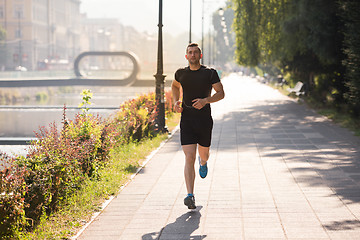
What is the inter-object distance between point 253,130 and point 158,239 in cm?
1160

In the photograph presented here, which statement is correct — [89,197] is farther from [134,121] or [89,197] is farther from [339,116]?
[339,116]

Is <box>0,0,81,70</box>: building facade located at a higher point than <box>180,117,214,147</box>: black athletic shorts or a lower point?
higher

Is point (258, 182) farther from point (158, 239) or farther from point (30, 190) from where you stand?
point (30, 190)

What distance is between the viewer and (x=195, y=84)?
6.98m

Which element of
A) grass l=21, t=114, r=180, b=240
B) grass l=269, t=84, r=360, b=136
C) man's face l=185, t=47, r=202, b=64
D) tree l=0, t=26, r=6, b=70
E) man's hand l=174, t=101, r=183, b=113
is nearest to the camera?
grass l=21, t=114, r=180, b=240

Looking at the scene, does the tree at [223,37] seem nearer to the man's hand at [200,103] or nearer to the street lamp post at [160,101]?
the street lamp post at [160,101]

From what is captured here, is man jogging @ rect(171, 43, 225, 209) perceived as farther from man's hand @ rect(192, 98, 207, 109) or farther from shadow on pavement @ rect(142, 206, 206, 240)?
shadow on pavement @ rect(142, 206, 206, 240)

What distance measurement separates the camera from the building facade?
111 meters

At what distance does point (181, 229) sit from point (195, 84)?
5.52 feet

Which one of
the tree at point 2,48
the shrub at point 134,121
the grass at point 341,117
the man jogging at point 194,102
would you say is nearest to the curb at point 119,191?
the shrub at point 134,121

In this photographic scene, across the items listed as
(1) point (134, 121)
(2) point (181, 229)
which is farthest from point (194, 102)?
(1) point (134, 121)

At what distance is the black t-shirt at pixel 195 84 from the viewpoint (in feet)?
22.9

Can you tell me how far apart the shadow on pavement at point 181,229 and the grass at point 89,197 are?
885 mm

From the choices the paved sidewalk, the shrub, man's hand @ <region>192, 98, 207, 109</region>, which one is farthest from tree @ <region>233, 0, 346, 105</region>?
man's hand @ <region>192, 98, 207, 109</region>
